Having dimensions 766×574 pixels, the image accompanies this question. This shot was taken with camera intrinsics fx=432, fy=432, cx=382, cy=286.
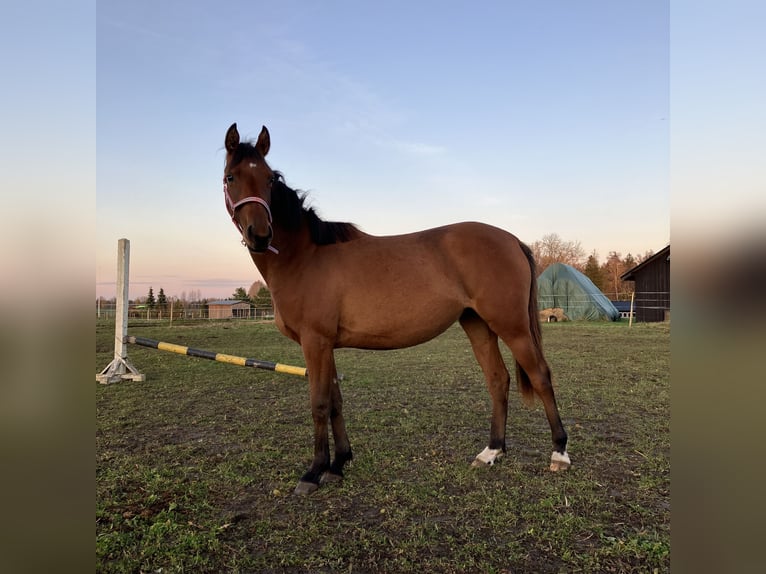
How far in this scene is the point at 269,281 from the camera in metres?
3.96

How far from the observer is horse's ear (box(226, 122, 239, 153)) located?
11.9 ft

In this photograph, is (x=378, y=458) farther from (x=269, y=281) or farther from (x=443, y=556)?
(x=269, y=281)

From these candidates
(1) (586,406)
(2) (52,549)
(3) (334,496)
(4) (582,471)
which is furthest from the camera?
(1) (586,406)

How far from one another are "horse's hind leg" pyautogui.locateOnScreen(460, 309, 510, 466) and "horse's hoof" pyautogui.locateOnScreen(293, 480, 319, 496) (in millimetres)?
1570

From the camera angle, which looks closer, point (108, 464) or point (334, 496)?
point (334, 496)

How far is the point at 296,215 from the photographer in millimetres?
3977

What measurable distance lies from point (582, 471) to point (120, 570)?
3.40 metres

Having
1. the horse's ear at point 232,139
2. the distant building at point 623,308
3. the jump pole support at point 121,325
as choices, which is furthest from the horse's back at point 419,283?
the distant building at point 623,308

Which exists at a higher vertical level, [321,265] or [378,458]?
[321,265]

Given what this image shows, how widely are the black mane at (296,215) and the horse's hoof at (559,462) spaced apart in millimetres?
2715

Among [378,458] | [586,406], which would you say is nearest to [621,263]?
[586,406]

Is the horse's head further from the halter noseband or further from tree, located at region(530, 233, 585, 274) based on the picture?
tree, located at region(530, 233, 585, 274)

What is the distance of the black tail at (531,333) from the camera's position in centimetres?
417

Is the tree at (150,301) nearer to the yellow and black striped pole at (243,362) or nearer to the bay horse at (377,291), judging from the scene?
the yellow and black striped pole at (243,362)
